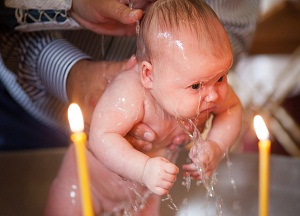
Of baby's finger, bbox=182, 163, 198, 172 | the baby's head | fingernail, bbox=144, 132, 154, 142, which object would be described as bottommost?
baby's finger, bbox=182, 163, 198, 172

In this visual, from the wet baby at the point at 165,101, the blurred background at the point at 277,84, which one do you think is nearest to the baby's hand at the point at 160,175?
the wet baby at the point at 165,101

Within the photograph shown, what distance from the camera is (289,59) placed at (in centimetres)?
188

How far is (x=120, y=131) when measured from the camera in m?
0.48

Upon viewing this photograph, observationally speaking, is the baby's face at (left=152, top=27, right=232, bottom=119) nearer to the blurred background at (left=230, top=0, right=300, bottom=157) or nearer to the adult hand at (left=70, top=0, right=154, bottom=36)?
the adult hand at (left=70, top=0, right=154, bottom=36)

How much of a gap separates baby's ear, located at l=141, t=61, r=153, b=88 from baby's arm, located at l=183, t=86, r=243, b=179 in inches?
2.8

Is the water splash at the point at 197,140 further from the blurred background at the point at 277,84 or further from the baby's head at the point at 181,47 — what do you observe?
the blurred background at the point at 277,84

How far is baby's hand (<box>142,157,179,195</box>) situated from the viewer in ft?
1.46

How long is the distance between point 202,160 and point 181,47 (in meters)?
0.11

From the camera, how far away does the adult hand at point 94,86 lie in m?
0.49

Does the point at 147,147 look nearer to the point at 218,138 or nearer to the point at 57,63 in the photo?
the point at 218,138

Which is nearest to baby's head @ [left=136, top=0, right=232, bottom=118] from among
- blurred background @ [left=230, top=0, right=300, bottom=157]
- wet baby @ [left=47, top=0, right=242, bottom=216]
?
Result: wet baby @ [left=47, top=0, right=242, bottom=216]

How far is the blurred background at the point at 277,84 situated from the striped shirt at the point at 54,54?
2.47 ft

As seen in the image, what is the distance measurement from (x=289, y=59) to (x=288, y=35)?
198 mm

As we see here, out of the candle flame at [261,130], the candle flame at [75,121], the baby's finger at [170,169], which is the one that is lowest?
the baby's finger at [170,169]
